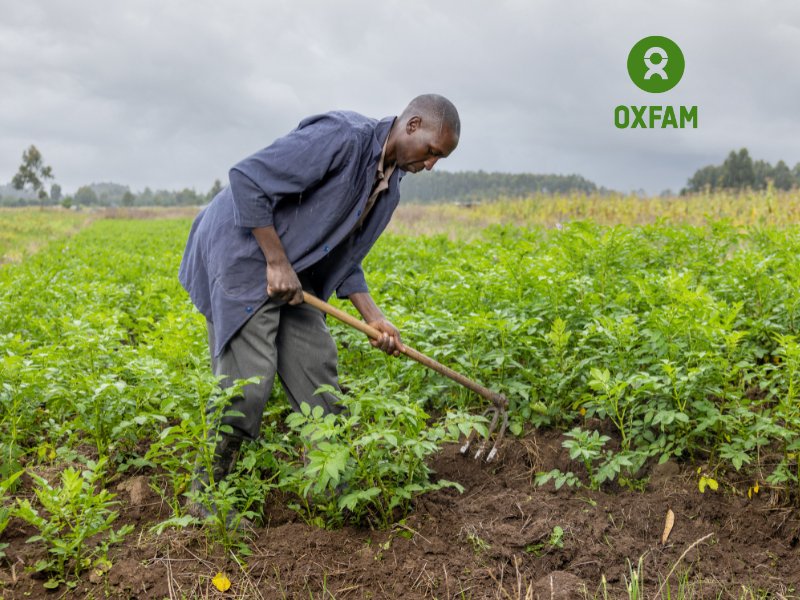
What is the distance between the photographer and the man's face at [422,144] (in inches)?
118

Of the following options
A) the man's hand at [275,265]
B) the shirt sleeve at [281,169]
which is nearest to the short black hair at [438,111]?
the shirt sleeve at [281,169]

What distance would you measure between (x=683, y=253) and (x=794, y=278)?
1.84 m

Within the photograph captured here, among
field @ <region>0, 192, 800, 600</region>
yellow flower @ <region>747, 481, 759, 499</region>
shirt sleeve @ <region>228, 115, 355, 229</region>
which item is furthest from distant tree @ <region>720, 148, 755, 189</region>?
shirt sleeve @ <region>228, 115, 355, 229</region>

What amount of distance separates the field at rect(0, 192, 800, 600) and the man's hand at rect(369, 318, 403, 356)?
0.75 ft

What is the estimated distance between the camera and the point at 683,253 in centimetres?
640

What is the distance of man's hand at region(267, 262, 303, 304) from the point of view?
309 centimetres

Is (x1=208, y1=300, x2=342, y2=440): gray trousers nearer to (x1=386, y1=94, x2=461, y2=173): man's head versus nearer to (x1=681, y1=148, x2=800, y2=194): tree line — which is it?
(x1=386, y1=94, x2=461, y2=173): man's head

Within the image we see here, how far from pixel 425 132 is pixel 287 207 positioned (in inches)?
27.2

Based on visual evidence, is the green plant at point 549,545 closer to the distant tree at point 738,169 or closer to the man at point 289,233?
the man at point 289,233

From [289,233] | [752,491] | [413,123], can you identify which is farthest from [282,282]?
[752,491]

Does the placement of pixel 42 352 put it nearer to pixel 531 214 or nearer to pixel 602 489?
pixel 602 489

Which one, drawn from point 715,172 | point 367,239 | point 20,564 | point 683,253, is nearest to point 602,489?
point 367,239

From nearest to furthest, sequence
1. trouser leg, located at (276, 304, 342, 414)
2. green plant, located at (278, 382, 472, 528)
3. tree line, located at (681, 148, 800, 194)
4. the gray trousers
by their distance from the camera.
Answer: green plant, located at (278, 382, 472, 528) < the gray trousers < trouser leg, located at (276, 304, 342, 414) < tree line, located at (681, 148, 800, 194)

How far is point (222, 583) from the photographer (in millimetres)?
2713
